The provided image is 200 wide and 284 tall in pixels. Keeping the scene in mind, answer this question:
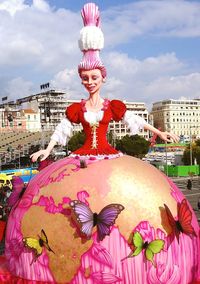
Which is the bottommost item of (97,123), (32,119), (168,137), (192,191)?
(192,191)

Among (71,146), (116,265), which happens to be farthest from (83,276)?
(71,146)

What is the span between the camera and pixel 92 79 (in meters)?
9.71

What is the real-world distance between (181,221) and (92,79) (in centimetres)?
327

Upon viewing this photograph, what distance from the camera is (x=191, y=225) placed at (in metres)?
8.92

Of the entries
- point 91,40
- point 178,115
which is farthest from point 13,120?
point 91,40

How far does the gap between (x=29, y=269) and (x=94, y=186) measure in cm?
192

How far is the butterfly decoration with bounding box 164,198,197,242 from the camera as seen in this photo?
8680 millimetres

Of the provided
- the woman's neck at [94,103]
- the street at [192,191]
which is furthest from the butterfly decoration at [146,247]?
the street at [192,191]

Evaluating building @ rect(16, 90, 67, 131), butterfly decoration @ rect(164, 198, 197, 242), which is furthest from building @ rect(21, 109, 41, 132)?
butterfly decoration @ rect(164, 198, 197, 242)

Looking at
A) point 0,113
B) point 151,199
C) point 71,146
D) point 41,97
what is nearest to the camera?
point 151,199

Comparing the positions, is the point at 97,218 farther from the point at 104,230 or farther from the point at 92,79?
the point at 92,79

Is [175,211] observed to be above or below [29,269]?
above

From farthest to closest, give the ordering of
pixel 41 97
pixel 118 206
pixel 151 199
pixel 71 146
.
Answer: pixel 41 97, pixel 71 146, pixel 151 199, pixel 118 206

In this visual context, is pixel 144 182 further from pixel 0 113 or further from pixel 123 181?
pixel 0 113
